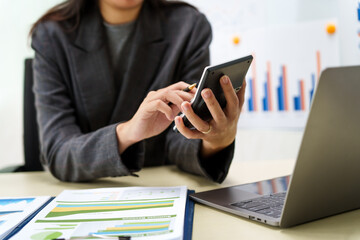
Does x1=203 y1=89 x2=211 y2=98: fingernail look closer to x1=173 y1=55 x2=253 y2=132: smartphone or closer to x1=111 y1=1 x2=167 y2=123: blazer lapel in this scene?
x1=173 y1=55 x2=253 y2=132: smartphone

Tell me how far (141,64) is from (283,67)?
0.72m

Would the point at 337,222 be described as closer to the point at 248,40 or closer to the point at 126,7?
the point at 126,7

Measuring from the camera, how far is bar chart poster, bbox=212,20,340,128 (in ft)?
4.96

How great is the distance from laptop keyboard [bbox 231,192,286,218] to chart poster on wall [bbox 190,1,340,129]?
3.36 feet

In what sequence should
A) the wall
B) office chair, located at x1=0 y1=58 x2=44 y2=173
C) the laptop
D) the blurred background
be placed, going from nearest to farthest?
1. the laptop
2. office chair, located at x1=0 y1=58 x2=44 y2=173
3. the blurred background
4. the wall

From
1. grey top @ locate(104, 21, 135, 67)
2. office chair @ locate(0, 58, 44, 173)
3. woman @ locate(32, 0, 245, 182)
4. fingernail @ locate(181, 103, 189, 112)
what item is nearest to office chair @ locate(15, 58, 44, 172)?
office chair @ locate(0, 58, 44, 173)

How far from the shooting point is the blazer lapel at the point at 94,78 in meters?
1.02

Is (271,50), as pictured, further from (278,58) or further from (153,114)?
(153,114)

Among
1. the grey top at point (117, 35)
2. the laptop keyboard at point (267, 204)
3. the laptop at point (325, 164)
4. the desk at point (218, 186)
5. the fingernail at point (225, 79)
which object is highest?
the grey top at point (117, 35)

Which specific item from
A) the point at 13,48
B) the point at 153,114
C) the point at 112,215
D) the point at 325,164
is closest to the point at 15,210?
the point at 112,215

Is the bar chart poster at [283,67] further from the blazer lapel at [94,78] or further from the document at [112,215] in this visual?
the document at [112,215]

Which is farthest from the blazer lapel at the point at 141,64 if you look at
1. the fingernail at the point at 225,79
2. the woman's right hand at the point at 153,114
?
the fingernail at the point at 225,79

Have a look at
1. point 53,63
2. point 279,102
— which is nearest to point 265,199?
point 53,63

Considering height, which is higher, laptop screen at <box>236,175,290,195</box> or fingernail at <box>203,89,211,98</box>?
fingernail at <box>203,89,211,98</box>
